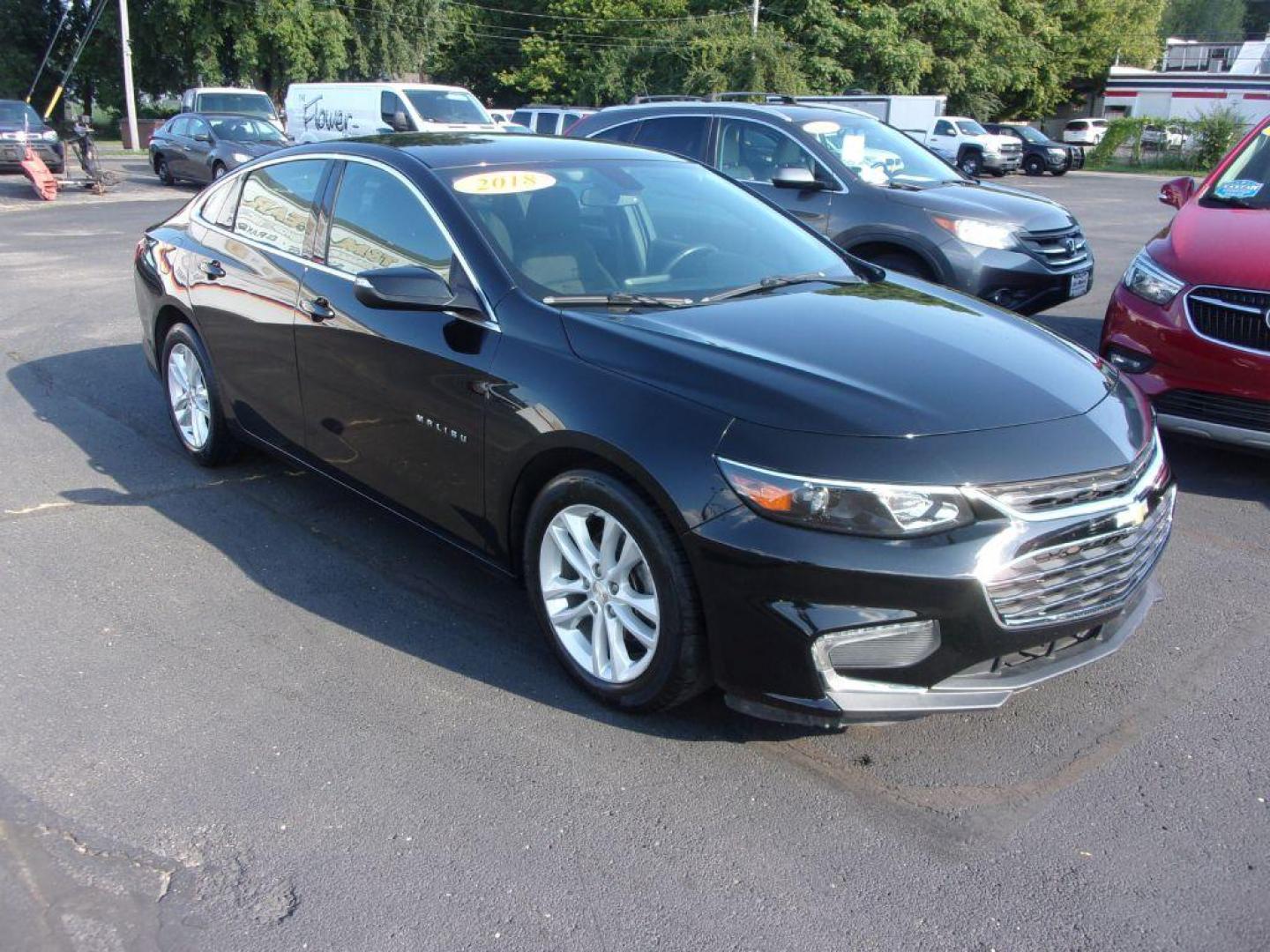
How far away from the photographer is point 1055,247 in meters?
8.02

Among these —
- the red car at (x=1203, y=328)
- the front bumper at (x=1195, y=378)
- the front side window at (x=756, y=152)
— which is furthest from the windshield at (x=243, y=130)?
the front bumper at (x=1195, y=378)

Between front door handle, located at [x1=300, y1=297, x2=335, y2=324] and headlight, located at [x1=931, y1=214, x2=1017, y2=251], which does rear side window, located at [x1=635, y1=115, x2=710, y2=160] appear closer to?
headlight, located at [x1=931, y1=214, x2=1017, y2=251]

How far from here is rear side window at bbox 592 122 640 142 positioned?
929 cm

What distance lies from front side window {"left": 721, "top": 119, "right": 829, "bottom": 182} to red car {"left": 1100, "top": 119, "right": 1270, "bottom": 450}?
10.2 feet

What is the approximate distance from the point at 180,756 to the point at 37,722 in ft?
1.77

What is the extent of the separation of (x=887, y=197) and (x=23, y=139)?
21914 mm

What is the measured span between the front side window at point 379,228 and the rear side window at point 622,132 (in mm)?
5177

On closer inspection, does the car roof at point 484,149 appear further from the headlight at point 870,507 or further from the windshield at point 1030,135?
the windshield at point 1030,135

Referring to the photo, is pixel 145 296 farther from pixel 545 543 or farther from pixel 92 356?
pixel 545 543

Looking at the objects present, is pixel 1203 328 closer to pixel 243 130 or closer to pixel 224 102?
pixel 243 130

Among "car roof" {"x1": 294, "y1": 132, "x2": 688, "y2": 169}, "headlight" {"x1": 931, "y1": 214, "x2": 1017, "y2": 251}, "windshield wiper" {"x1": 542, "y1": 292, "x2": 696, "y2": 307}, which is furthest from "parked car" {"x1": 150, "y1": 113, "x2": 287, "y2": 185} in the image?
"windshield wiper" {"x1": 542, "y1": 292, "x2": 696, "y2": 307}

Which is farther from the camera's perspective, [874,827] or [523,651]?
[523,651]

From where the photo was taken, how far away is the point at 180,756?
10.7ft

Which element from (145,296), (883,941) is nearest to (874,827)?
(883,941)
